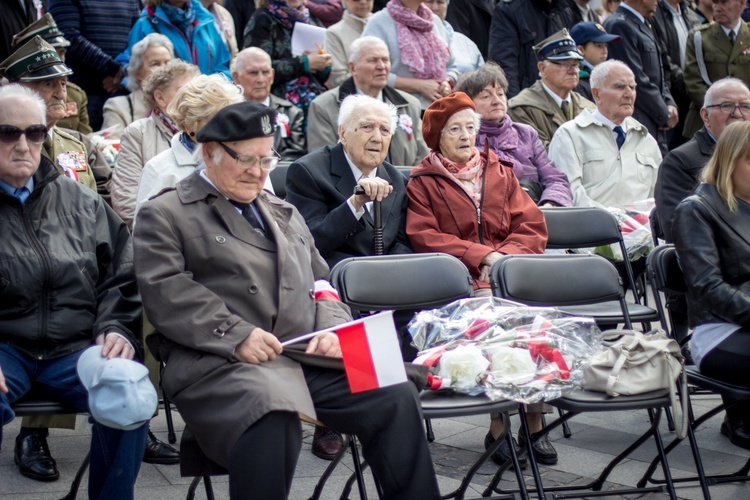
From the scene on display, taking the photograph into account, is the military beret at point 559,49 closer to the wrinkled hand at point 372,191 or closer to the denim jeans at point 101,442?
the wrinkled hand at point 372,191

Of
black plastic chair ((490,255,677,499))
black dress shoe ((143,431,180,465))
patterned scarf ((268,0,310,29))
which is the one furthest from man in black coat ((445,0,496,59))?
black dress shoe ((143,431,180,465))

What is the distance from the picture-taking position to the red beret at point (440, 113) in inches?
217

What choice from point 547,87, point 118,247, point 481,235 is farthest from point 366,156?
point 547,87

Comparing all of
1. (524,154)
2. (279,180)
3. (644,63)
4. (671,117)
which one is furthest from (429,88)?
(671,117)

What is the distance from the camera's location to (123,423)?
3500 mm

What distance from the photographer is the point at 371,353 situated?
11.3 ft

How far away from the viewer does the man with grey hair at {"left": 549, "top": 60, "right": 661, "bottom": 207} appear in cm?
696

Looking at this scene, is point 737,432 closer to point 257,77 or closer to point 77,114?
point 257,77

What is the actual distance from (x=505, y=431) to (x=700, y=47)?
6862 mm

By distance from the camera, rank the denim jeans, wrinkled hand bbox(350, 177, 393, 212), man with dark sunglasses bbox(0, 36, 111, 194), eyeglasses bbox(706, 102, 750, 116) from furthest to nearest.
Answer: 1. eyeglasses bbox(706, 102, 750, 116)
2. man with dark sunglasses bbox(0, 36, 111, 194)
3. wrinkled hand bbox(350, 177, 393, 212)
4. the denim jeans

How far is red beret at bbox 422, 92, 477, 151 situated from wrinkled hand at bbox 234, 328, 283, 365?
7.71 ft

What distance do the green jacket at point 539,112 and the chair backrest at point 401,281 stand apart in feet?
10.2

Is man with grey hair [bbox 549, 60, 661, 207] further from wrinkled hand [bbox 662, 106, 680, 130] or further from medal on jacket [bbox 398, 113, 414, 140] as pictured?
wrinkled hand [bbox 662, 106, 680, 130]

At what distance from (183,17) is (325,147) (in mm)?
2477
